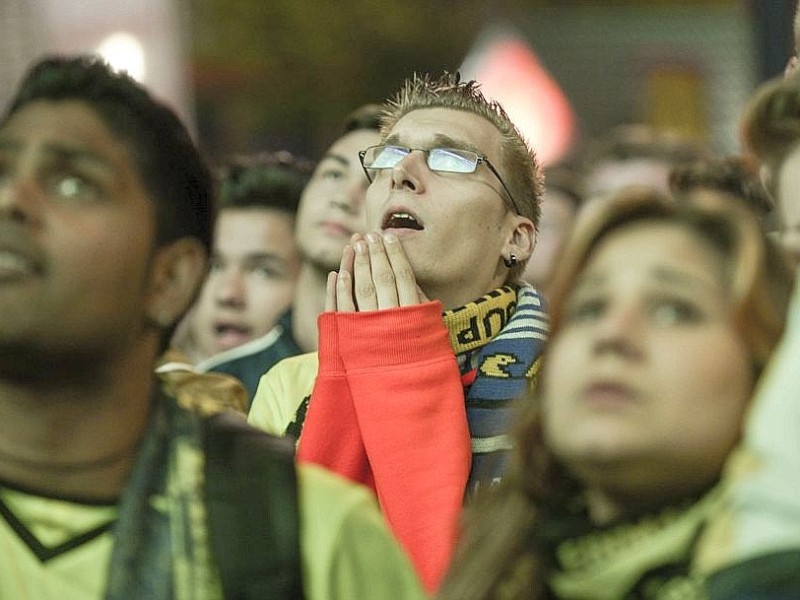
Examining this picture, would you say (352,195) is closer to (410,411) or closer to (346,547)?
(410,411)

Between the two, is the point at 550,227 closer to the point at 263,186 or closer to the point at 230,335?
the point at 263,186

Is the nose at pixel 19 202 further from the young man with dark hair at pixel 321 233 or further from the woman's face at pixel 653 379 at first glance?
the young man with dark hair at pixel 321 233

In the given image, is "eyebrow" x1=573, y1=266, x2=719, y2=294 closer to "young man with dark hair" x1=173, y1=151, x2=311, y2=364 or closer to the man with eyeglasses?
the man with eyeglasses

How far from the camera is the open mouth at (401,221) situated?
156 inches

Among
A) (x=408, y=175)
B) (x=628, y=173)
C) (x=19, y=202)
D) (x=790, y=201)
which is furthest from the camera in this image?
(x=628, y=173)

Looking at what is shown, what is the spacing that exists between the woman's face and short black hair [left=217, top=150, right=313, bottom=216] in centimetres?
347

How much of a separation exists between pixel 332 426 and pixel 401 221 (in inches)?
23.8

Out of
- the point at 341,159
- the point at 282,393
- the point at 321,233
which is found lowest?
the point at 282,393

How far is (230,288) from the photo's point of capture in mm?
5828

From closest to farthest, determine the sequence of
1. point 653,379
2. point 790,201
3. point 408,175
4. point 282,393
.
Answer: point 653,379 → point 790,201 → point 408,175 → point 282,393

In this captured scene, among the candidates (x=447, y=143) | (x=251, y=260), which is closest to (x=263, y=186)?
(x=251, y=260)

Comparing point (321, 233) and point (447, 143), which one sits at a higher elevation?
point (447, 143)

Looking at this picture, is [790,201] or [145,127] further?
[790,201]

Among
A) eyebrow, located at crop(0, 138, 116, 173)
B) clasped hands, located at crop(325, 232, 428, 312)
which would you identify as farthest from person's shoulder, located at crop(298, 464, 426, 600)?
clasped hands, located at crop(325, 232, 428, 312)
